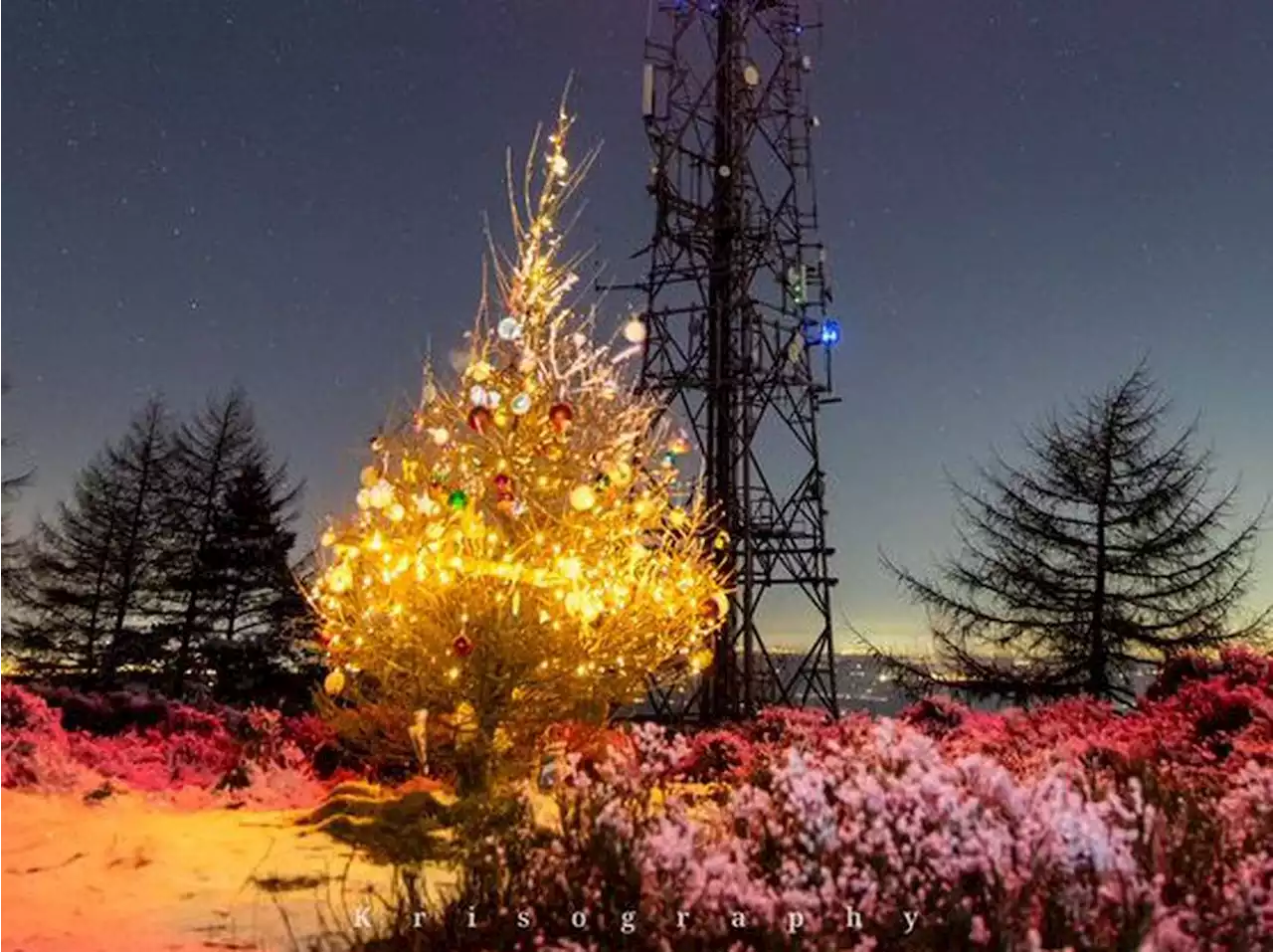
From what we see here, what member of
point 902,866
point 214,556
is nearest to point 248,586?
point 214,556

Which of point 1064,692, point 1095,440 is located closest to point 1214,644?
point 1064,692

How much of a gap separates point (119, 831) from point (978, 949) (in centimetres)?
732

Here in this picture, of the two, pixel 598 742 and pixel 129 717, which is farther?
pixel 129 717

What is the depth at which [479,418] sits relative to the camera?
9930 mm

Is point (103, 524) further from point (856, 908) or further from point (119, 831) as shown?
point (856, 908)

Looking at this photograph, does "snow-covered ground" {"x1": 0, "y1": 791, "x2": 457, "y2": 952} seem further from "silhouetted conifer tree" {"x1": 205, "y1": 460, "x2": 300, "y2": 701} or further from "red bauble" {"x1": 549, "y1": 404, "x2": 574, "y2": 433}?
"silhouetted conifer tree" {"x1": 205, "y1": 460, "x2": 300, "y2": 701}

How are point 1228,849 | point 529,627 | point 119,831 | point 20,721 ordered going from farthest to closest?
point 20,721 < point 529,627 < point 119,831 < point 1228,849

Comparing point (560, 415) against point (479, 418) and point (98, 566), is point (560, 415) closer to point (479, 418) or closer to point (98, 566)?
point (479, 418)

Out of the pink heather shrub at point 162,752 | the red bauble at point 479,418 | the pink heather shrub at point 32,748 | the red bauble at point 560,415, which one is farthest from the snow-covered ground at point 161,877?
the red bauble at point 560,415

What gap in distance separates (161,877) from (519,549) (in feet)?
12.6

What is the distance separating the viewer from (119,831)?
8.83 metres

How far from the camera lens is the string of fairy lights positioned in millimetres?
9734

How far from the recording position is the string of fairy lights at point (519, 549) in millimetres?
9734

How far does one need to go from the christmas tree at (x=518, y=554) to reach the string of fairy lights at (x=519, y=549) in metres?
0.02
